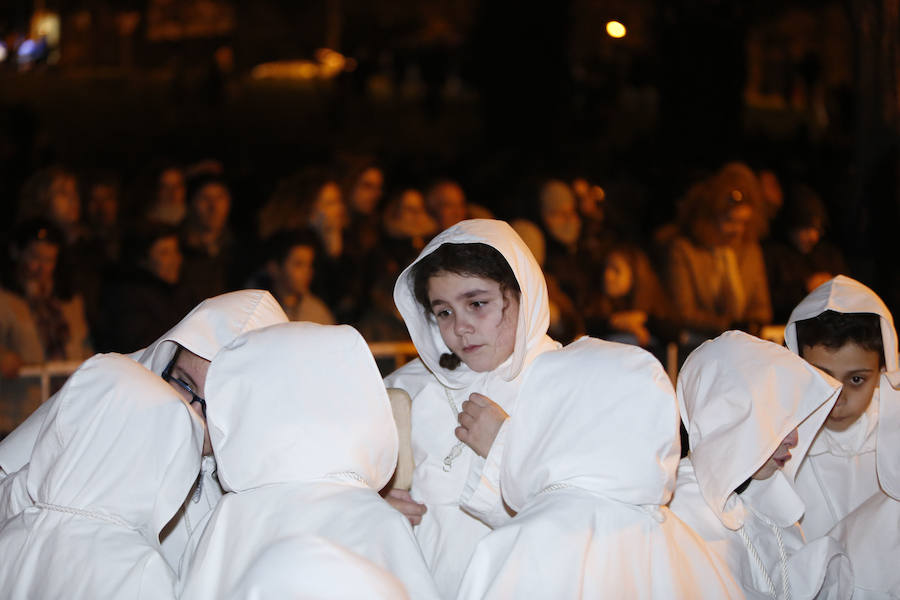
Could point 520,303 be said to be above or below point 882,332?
above

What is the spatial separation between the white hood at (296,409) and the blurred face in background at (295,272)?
330 cm

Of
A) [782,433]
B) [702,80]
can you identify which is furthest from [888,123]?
[782,433]

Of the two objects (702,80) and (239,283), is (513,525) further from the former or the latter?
(702,80)

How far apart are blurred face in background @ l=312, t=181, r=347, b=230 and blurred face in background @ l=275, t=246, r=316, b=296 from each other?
0.66 m

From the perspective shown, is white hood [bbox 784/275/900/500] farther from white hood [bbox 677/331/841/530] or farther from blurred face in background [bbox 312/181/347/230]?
blurred face in background [bbox 312/181/347/230]

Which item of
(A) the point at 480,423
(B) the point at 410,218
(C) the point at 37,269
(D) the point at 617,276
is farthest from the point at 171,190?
(A) the point at 480,423

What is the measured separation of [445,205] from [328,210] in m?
0.93

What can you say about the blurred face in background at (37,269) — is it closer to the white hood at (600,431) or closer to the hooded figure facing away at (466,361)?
the hooded figure facing away at (466,361)

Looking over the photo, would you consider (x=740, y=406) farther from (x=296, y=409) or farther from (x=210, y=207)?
(x=210, y=207)

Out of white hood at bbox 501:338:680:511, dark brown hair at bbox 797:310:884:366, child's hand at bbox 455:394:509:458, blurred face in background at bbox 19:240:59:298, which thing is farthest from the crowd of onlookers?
white hood at bbox 501:338:680:511

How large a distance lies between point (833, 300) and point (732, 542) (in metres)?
1.15

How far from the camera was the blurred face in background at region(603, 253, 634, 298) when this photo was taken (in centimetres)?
735

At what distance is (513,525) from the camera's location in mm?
3195

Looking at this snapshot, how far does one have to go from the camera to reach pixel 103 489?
315 cm
